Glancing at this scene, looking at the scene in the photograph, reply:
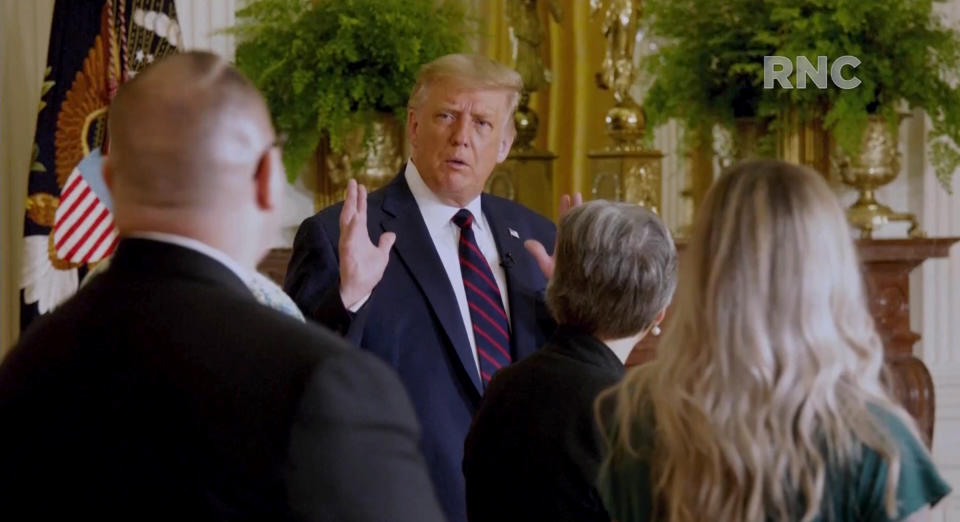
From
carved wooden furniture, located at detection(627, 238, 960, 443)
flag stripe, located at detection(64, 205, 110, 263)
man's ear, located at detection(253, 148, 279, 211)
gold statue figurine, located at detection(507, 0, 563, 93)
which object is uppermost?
gold statue figurine, located at detection(507, 0, 563, 93)

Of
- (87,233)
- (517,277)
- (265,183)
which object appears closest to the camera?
(265,183)

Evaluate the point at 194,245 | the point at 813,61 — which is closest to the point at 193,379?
the point at 194,245

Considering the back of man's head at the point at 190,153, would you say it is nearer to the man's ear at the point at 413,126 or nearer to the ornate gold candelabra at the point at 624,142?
the man's ear at the point at 413,126

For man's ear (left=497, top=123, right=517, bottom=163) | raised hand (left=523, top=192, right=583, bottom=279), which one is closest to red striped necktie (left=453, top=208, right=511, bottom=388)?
raised hand (left=523, top=192, right=583, bottom=279)

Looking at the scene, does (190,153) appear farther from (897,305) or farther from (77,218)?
(897,305)

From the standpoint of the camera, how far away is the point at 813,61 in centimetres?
466

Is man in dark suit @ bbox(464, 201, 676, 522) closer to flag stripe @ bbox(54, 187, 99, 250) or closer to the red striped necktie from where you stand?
the red striped necktie

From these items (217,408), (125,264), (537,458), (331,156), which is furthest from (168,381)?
(331,156)

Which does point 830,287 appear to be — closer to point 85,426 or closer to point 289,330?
point 289,330

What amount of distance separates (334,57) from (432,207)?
4.63 feet

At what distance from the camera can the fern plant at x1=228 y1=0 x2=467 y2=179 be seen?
A: 463cm

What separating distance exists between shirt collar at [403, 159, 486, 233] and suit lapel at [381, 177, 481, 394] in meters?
0.02

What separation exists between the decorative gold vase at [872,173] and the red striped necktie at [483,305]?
76.6 inches

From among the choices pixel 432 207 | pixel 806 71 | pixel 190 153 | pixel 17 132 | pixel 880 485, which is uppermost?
pixel 806 71
